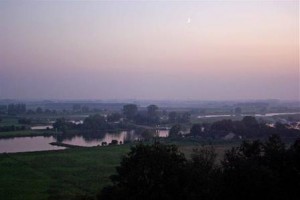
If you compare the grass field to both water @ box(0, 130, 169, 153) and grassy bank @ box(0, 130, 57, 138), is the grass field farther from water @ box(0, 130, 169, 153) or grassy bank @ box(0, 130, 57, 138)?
grassy bank @ box(0, 130, 57, 138)

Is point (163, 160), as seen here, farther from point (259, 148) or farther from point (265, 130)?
point (265, 130)

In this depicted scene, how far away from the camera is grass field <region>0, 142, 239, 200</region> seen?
58.3 feet

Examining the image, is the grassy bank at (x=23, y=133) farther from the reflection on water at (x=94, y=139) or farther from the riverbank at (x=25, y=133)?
the reflection on water at (x=94, y=139)

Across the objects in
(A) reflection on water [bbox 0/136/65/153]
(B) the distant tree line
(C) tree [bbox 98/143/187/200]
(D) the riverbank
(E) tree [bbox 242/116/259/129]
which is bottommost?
(A) reflection on water [bbox 0/136/65/153]

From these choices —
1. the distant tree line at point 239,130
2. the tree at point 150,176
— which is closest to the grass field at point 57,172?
the tree at point 150,176

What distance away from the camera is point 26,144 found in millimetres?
38688

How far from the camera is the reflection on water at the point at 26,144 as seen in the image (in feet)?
115

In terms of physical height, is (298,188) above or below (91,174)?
above

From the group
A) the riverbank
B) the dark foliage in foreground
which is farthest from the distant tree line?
the dark foliage in foreground

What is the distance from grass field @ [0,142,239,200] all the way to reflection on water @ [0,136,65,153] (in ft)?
14.3

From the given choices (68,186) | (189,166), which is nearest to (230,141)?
(68,186)

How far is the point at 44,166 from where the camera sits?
25.3 meters

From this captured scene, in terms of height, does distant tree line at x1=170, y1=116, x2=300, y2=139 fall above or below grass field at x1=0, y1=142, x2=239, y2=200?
above

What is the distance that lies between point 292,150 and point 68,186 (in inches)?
423
